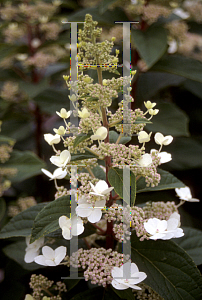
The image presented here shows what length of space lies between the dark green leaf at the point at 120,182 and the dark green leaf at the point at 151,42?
0.49m

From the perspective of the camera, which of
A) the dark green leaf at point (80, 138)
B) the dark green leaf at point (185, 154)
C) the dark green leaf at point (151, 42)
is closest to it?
the dark green leaf at point (80, 138)

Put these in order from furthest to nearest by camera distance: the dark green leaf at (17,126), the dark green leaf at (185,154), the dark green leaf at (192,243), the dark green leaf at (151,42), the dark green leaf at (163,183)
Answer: the dark green leaf at (17,126), the dark green leaf at (185,154), the dark green leaf at (151,42), the dark green leaf at (192,243), the dark green leaf at (163,183)

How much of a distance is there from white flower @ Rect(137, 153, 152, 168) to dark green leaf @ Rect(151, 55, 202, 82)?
609 mm

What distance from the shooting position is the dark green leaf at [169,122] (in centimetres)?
99

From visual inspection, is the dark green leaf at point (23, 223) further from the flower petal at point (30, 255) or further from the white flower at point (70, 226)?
the white flower at point (70, 226)

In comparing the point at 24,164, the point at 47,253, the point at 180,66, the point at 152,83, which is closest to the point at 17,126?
the point at 24,164

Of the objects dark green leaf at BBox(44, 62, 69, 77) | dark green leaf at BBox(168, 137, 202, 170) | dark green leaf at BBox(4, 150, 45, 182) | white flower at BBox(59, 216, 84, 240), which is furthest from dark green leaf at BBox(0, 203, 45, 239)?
dark green leaf at BBox(44, 62, 69, 77)

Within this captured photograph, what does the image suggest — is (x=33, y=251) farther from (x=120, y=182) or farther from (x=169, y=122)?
(x=169, y=122)

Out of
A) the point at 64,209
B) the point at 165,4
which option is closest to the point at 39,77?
the point at 165,4

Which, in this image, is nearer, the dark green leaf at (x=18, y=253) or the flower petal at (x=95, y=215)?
the flower petal at (x=95, y=215)

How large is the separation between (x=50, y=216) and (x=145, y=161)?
18cm

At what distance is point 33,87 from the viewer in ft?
3.74

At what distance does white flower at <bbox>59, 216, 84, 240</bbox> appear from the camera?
1.40 ft

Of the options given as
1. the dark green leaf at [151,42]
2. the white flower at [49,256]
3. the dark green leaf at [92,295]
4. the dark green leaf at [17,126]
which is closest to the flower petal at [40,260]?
the white flower at [49,256]
